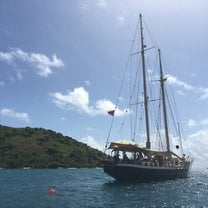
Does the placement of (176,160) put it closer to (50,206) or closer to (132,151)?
(132,151)

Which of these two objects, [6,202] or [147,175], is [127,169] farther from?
[6,202]

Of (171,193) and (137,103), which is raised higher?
(137,103)

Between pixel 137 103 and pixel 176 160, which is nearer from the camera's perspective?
pixel 137 103

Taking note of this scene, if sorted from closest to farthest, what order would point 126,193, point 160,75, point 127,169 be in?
1. point 126,193
2. point 127,169
3. point 160,75

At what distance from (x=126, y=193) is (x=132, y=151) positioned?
23212 mm

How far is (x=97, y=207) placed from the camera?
151 feet

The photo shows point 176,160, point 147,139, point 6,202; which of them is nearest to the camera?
point 6,202

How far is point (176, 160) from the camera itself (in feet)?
329

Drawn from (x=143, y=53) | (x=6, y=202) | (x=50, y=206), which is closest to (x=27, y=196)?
(x=6, y=202)

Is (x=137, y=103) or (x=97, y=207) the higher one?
(x=137, y=103)

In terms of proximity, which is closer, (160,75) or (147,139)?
(147,139)

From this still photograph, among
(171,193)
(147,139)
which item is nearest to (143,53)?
(147,139)

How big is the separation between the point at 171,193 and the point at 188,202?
31.5 feet

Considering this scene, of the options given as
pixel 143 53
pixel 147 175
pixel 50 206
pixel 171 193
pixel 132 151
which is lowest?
pixel 50 206
